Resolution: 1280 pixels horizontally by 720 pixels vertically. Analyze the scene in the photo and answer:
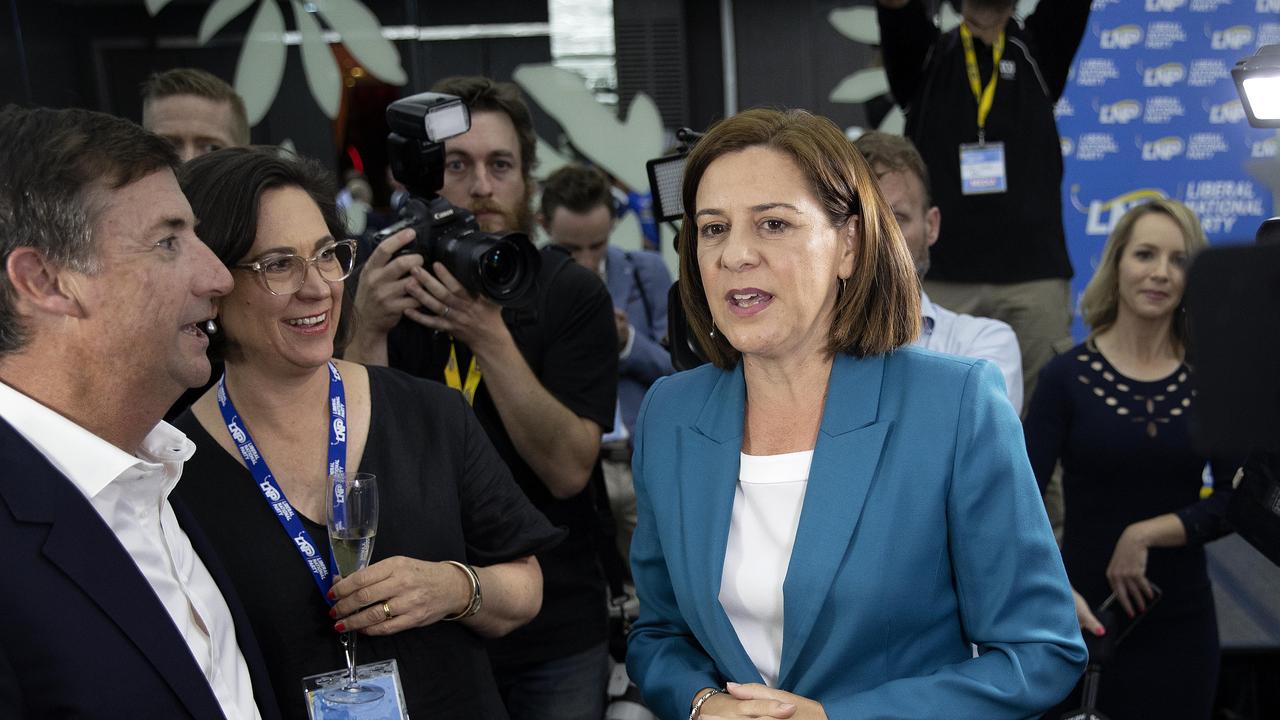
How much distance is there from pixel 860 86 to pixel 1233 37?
1.76 m

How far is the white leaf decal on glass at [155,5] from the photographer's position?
18.1ft

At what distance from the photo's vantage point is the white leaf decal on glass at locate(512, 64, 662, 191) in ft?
19.3

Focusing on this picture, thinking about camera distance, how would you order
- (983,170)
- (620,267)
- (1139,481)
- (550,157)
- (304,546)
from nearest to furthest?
(304,546) → (1139,481) → (983,170) → (620,267) → (550,157)

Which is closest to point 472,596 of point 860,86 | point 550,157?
point 550,157

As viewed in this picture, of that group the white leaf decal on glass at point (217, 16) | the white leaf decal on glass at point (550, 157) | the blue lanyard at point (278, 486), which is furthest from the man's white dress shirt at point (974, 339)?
the white leaf decal on glass at point (217, 16)

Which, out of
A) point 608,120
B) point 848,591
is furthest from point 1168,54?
point 848,591

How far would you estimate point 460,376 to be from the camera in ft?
7.81

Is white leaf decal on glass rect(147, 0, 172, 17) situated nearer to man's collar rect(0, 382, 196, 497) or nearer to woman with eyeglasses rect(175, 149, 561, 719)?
woman with eyeglasses rect(175, 149, 561, 719)

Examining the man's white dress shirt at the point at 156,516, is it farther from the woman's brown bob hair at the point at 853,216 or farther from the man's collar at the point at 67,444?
the woman's brown bob hair at the point at 853,216

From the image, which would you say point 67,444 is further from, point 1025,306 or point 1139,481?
point 1025,306

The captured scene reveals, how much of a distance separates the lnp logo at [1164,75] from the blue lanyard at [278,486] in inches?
189

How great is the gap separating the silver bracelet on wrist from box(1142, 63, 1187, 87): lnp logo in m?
4.73

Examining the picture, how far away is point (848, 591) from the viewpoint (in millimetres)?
1558

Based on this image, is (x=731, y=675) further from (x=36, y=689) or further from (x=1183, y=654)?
(x=1183, y=654)
